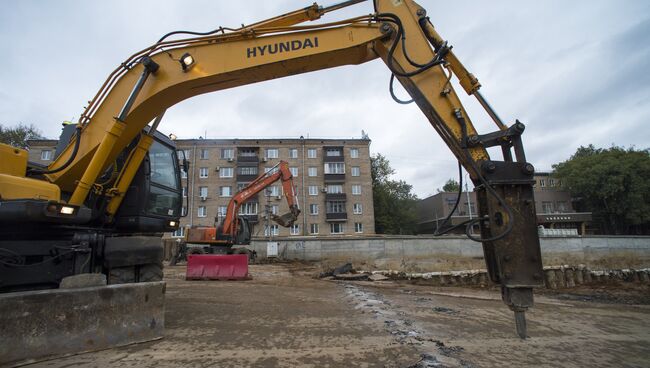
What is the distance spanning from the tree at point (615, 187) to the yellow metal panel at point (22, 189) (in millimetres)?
56061

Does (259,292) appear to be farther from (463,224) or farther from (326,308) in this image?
(463,224)

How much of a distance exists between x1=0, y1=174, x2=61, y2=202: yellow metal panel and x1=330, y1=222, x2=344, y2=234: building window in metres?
35.9

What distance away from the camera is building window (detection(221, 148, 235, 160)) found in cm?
4119

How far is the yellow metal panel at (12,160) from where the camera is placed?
4059 millimetres

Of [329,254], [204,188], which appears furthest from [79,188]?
[204,188]

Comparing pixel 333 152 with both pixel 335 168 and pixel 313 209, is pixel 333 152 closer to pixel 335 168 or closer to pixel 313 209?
pixel 335 168

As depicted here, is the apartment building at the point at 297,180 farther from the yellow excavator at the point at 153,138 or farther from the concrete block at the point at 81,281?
the concrete block at the point at 81,281

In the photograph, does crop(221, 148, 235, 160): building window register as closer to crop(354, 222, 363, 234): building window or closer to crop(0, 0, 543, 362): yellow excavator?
crop(354, 222, 363, 234): building window

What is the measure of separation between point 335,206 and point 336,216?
3.99 feet

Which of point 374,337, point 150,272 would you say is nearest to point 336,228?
point 150,272

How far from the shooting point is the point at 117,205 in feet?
16.8

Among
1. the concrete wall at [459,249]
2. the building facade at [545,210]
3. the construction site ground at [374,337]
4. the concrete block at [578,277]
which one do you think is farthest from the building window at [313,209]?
the construction site ground at [374,337]

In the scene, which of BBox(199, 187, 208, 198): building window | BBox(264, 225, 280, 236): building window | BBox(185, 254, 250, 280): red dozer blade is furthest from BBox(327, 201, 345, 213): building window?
BBox(185, 254, 250, 280): red dozer blade

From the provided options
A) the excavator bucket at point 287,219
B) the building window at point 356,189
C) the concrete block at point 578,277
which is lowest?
the concrete block at point 578,277
